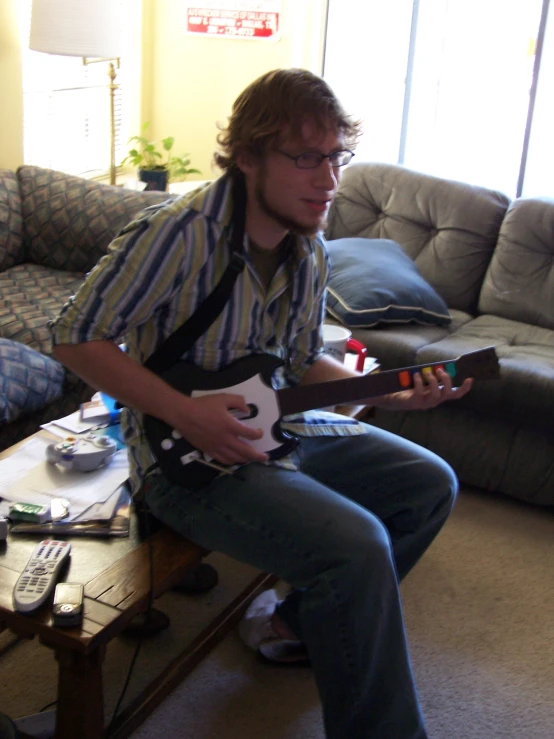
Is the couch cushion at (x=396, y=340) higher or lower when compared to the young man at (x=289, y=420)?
lower

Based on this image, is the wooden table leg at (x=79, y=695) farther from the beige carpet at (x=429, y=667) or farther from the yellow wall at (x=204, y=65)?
the yellow wall at (x=204, y=65)

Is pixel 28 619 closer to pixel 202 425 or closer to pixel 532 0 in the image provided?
pixel 202 425

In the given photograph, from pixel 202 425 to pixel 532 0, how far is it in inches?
118

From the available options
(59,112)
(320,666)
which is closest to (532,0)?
(59,112)

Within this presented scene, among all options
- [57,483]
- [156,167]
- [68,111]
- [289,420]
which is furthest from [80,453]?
[68,111]

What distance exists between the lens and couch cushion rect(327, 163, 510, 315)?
3029 millimetres

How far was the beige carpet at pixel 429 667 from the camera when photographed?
164 centimetres

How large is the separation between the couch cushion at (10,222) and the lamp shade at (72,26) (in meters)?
0.50

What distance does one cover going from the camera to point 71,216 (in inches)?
119

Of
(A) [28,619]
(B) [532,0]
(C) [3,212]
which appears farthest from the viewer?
(B) [532,0]

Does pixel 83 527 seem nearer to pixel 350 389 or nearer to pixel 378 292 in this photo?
pixel 350 389

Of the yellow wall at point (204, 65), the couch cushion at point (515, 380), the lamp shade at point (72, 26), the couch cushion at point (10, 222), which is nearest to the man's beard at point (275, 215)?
the couch cushion at point (515, 380)

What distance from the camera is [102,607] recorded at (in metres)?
1.29

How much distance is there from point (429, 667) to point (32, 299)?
5.65 ft
